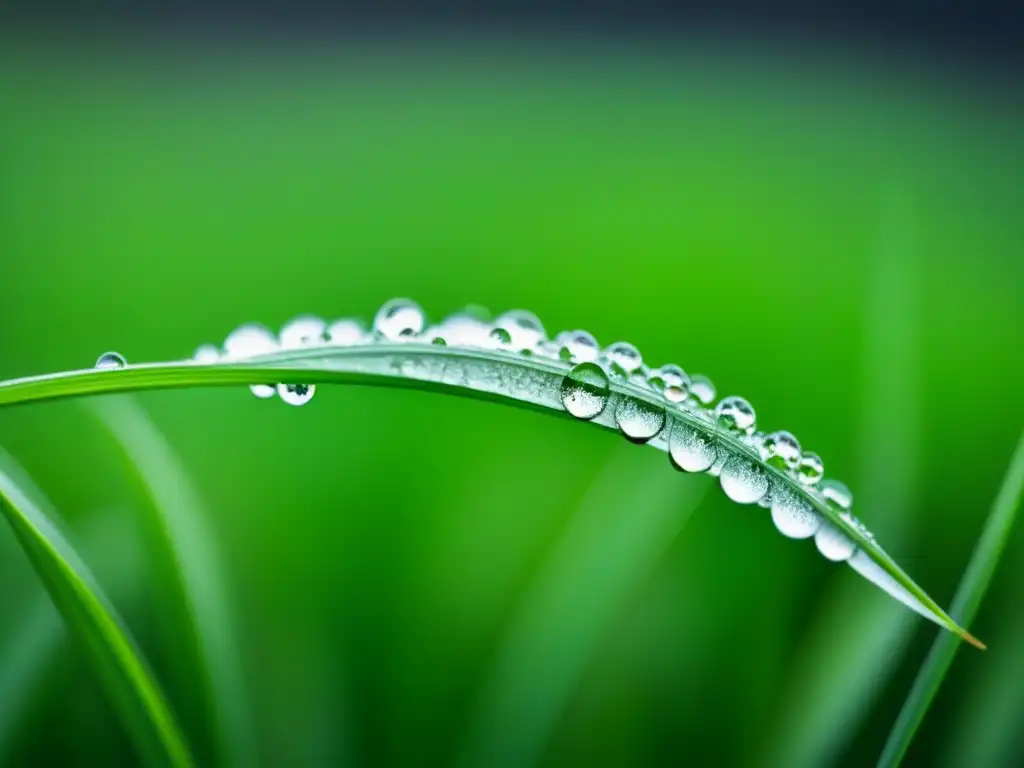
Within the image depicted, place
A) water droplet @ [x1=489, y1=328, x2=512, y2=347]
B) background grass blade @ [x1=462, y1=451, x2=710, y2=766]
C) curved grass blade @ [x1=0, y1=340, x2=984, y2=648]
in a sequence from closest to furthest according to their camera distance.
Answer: curved grass blade @ [x1=0, y1=340, x2=984, y2=648] → water droplet @ [x1=489, y1=328, x2=512, y2=347] → background grass blade @ [x1=462, y1=451, x2=710, y2=766]

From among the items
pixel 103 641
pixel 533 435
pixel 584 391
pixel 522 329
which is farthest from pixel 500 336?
pixel 533 435

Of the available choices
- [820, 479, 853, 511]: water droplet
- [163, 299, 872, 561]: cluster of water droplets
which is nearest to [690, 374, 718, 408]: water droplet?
[163, 299, 872, 561]: cluster of water droplets

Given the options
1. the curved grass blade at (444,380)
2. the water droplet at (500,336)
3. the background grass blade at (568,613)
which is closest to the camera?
the curved grass blade at (444,380)

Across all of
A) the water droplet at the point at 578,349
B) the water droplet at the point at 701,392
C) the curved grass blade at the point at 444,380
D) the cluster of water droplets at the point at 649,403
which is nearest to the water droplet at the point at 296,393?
the cluster of water droplets at the point at 649,403

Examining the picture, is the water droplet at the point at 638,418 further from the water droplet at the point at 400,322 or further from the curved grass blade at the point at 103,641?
the curved grass blade at the point at 103,641

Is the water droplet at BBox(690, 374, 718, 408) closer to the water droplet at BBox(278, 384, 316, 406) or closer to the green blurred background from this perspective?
the green blurred background

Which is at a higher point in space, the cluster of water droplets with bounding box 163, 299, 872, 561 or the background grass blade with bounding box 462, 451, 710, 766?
the cluster of water droplets with bounding box 163, 299, 872, 561

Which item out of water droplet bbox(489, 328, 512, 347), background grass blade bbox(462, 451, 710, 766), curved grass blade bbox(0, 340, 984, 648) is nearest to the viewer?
curved grass blade bbox(0, 340, 984, 648)
